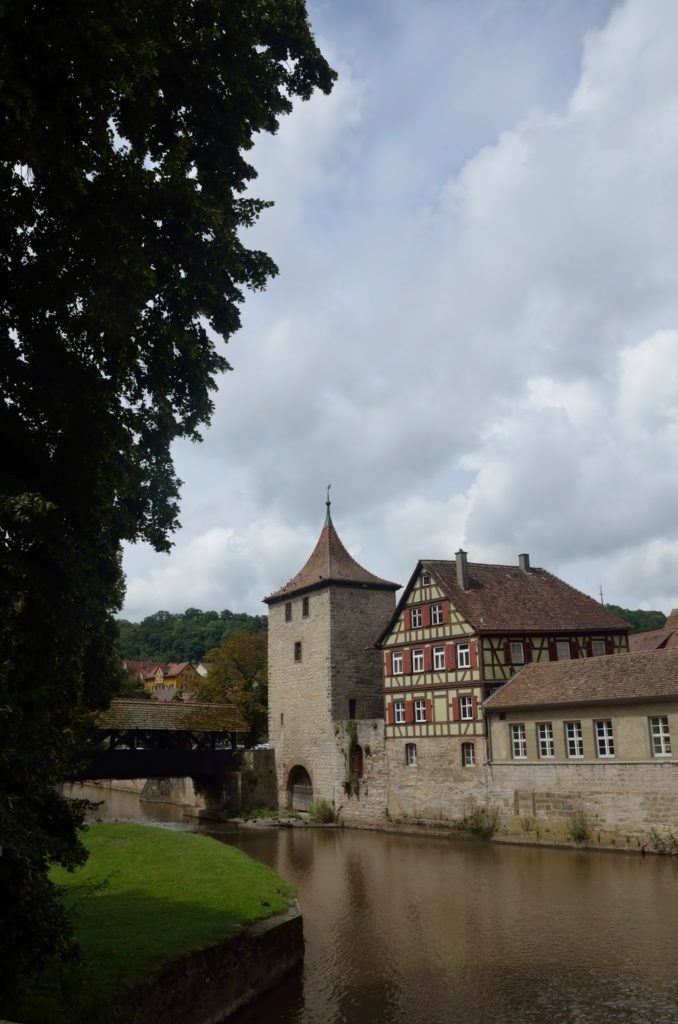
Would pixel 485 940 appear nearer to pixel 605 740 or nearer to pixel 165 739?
pixel 605 740

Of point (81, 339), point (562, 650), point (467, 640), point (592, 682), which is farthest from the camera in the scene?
point (562, 650)

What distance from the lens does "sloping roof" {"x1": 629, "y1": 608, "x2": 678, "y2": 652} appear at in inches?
1464

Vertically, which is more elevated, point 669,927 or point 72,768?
point 72,768

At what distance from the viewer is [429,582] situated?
2886 centimetres

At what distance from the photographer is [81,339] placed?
6.95 m

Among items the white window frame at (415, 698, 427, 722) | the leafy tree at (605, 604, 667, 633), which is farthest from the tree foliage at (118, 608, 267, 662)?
the white window frame at (415, 698, 427, 722)

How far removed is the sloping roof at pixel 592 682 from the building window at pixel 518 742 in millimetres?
673

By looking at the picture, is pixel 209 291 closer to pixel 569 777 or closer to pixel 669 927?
pixel 669 927

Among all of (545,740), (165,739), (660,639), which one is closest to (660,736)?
(545,740)

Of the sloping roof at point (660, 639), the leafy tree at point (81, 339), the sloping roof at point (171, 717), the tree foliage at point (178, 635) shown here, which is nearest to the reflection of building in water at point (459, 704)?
the sloping roof at point (171, 717)

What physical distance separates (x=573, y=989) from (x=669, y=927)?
11.8ft

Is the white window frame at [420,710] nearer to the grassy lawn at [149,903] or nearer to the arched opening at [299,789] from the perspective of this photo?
the arched opening at [299,789]

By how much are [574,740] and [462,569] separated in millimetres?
8046

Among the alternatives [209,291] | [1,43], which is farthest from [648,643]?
[1,43]
